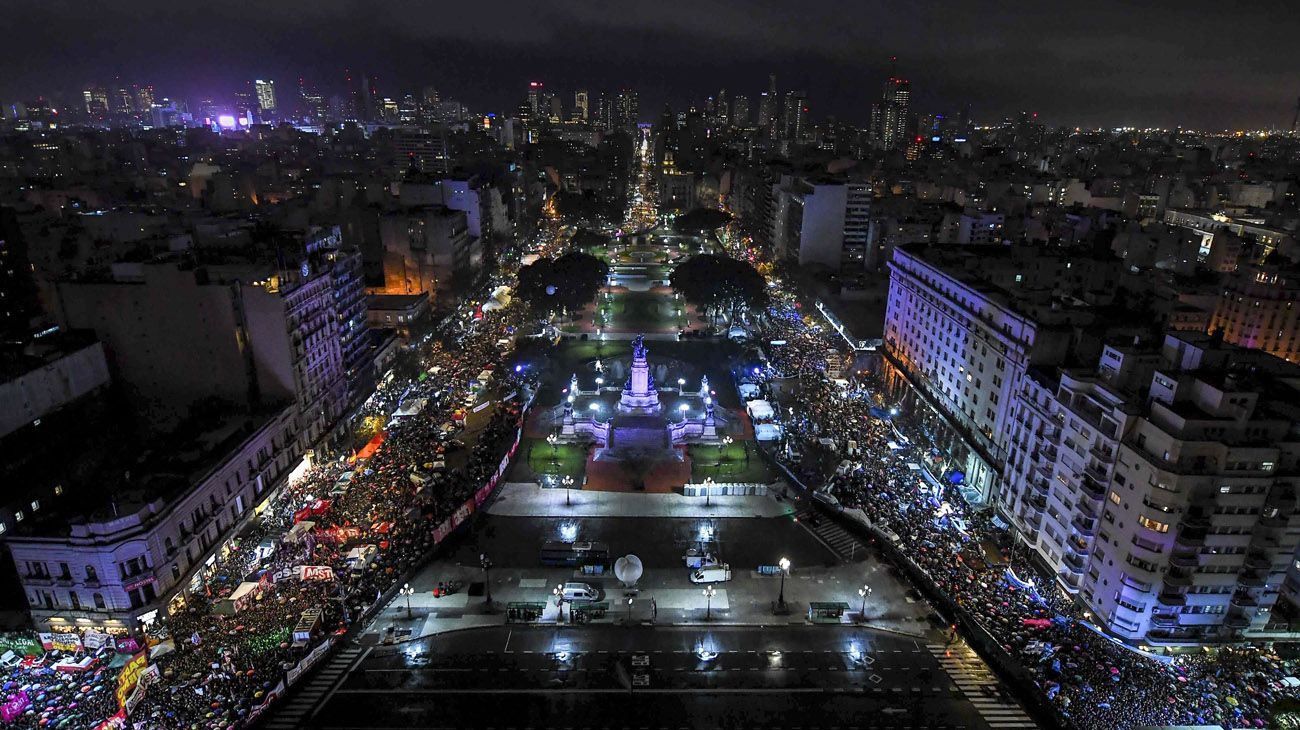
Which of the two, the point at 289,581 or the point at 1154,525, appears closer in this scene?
the point at 1154,525

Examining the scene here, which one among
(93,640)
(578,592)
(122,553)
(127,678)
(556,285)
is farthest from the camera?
(556,285)

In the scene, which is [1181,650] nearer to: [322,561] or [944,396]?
[944,396]

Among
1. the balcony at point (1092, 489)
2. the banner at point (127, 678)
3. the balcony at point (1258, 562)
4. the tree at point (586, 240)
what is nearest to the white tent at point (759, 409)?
the balcony at point (1092, 489)

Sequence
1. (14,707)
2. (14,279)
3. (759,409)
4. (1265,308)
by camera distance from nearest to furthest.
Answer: (14,707)
(759,409)
(1265,308)
(14,279)

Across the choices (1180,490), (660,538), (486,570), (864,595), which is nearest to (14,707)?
(486,570)

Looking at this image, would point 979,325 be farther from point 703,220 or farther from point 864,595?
point 703,220

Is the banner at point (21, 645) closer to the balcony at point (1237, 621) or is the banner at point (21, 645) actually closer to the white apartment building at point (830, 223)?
the balcony at point (1237, 621)

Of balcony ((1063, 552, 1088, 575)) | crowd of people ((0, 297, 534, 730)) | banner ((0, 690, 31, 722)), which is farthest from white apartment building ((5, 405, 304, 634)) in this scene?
balcony ((1063, 552, 1088, 575))
